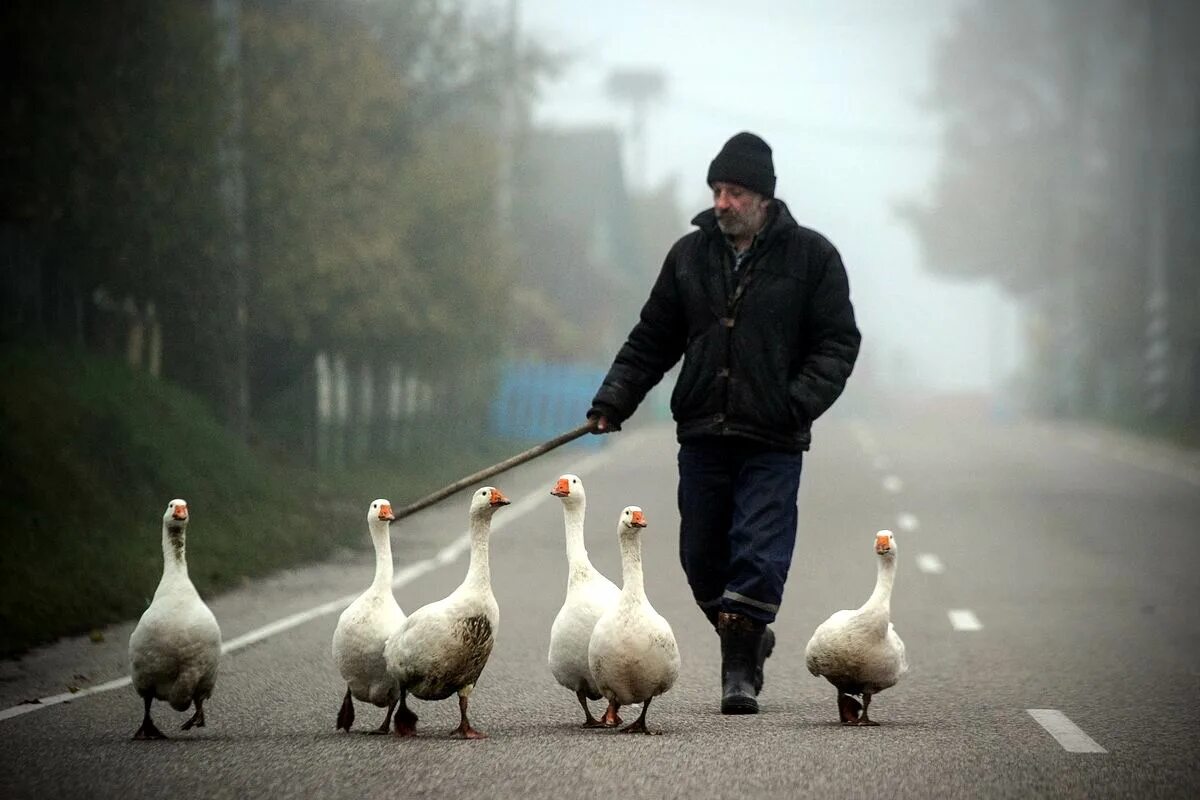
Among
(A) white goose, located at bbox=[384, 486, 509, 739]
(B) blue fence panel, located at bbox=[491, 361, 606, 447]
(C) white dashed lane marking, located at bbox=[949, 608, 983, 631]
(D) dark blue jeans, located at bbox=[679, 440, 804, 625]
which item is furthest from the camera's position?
(B) blue fence panel, located at bbox=[491, 361, 606, 447]

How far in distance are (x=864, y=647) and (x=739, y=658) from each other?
27.9 inches

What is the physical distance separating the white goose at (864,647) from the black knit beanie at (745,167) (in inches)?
63.0

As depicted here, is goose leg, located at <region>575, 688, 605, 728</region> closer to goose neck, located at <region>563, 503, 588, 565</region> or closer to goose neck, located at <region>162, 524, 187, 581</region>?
goose neck, located at <region>563, 503, 588, 565</region>

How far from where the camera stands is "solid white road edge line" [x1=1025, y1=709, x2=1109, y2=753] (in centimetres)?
784

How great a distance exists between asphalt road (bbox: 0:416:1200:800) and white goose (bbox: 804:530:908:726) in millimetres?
214

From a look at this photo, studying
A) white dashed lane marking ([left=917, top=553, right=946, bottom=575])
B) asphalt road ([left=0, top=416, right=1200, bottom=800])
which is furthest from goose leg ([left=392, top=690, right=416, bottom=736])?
white dashed lane marking ([left=917, top=553, right=946, bottom=575])

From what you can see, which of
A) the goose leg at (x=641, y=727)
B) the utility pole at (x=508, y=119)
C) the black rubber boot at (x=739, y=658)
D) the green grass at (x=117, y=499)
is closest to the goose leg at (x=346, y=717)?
the goose leg at (x=641, y=727)

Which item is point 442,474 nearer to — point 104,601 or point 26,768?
point 104,601

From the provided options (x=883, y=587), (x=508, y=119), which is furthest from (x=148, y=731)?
(x=508, y=119)

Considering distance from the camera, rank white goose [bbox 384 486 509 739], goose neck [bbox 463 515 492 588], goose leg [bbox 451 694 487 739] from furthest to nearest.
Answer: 1. goose leg [bbox 451 694 487 739]
2. goose neck [bbox 463 515 492 588]
3. white goose [bbox 384 486 509 739]

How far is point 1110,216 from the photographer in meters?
60.0

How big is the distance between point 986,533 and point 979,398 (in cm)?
8437

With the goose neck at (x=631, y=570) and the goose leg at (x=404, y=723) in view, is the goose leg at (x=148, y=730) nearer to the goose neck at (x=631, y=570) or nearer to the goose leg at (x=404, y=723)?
the goose leg at (x=404, y=723)

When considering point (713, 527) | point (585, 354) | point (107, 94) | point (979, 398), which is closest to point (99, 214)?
point (107, 94)
